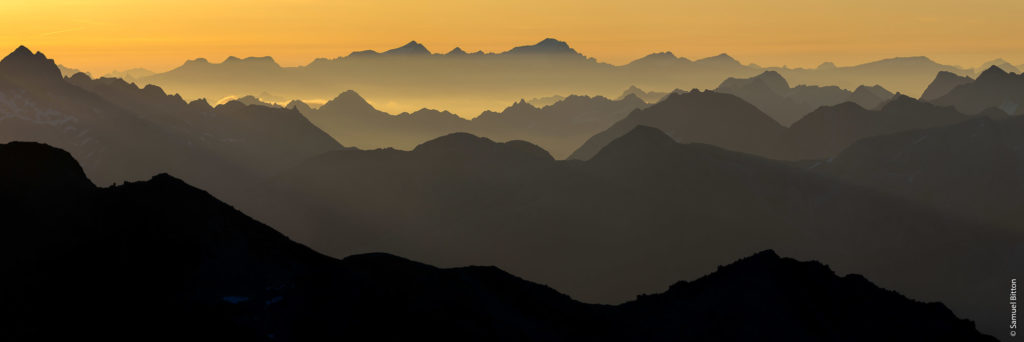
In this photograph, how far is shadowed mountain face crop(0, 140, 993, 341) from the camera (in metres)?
107

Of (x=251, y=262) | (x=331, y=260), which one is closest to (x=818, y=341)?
(x=331, y=260)

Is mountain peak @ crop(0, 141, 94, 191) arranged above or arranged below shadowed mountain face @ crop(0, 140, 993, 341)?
above

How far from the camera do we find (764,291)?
449 ft

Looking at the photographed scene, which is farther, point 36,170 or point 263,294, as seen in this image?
point 36,170

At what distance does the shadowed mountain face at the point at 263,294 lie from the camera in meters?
107

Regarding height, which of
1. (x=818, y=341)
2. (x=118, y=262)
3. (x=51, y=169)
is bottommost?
(x=818, y=341)

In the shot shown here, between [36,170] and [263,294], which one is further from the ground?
[36,170]

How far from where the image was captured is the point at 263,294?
365 ft

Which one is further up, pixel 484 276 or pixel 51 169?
pixel 51 169

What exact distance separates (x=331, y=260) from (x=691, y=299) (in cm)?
4931

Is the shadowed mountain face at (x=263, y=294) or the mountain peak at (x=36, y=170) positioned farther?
the mountain peak at (x=36, y=170)

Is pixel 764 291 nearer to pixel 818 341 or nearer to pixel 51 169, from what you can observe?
pixel 818 341

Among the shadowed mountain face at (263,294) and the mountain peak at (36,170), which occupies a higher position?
the mountain peak at (36,170)

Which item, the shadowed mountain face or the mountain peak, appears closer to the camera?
the shadowed mountain face
